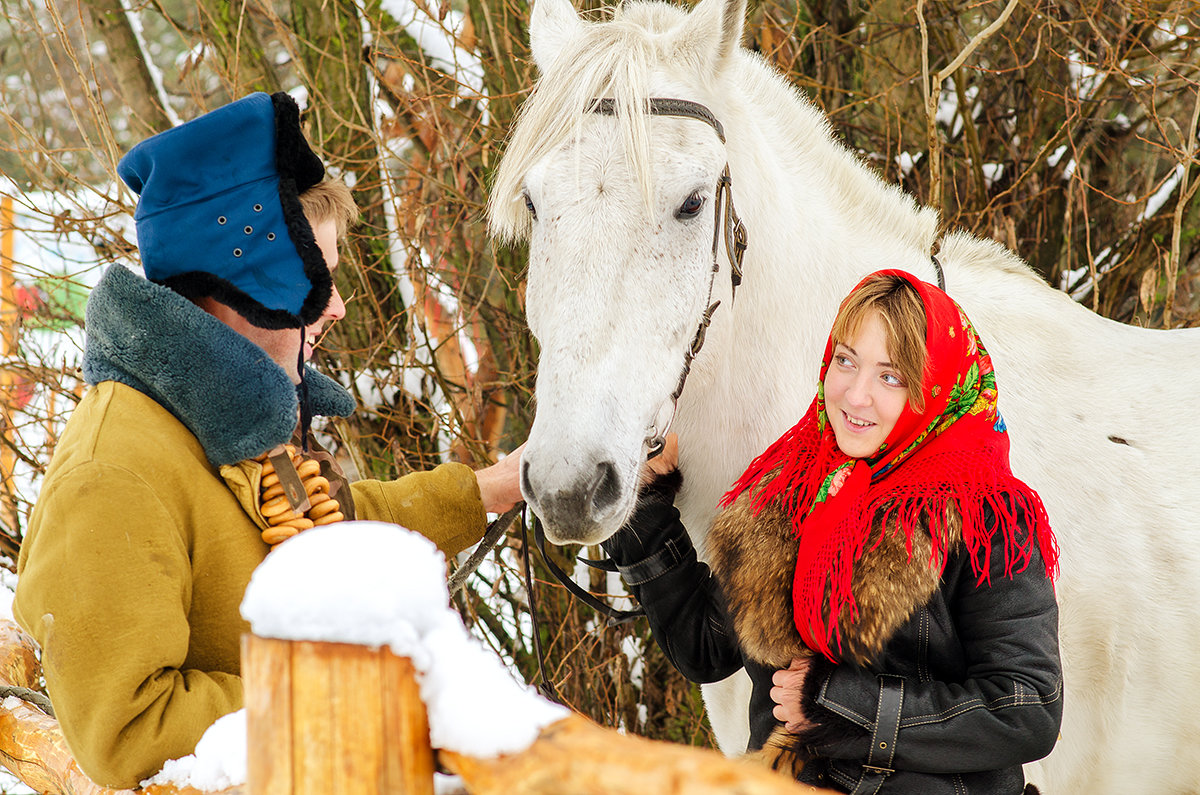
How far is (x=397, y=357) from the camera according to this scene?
3.63 metres

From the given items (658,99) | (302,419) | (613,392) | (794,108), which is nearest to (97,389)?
(302,419)

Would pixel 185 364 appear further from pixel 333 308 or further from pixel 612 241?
pixel 612 241

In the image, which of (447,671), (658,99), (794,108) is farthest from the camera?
(794,108)

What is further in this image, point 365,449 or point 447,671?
point 365,449

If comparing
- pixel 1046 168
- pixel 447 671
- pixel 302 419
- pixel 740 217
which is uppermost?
pixel 1046 168

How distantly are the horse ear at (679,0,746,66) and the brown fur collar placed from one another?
0.98 m

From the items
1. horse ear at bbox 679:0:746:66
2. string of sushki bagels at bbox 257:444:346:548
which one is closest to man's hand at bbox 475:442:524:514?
string of sushki bagels at bbox 257:444:346:548

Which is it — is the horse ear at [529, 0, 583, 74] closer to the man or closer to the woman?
the man

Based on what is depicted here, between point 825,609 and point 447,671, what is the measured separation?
983mm

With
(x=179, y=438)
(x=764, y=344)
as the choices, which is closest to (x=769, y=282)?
(x=764, y=344)

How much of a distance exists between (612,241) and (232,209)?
2.25ft

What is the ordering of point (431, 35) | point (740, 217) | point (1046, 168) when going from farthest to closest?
1. point (1046, 168)
2. point (431, 35)
3. point (740, 217)

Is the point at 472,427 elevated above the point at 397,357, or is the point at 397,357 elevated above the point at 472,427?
the point at 397,357

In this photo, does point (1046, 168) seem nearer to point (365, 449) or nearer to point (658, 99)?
point (658, 99)
